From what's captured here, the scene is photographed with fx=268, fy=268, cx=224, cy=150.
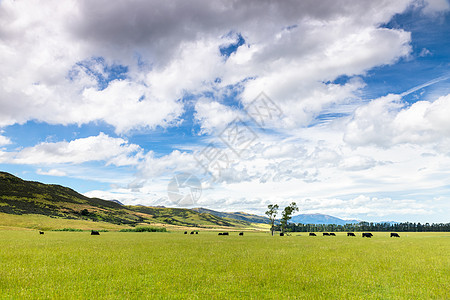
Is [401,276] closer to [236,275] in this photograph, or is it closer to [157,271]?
[236,275]

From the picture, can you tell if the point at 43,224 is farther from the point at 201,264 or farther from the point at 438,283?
the point at 438,283

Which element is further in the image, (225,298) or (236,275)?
(236,275)

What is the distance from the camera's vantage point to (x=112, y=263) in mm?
21469

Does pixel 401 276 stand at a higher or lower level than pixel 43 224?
higher

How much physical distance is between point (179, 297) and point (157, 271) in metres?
6.35

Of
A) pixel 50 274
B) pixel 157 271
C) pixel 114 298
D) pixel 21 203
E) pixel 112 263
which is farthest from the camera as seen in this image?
pixel 21 203

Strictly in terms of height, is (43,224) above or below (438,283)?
below

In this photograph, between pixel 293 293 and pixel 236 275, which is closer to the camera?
pixel 293 293

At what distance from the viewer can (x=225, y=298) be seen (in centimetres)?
1284

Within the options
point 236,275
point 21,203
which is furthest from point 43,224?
point 236,275

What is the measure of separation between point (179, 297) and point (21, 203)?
165764 mm

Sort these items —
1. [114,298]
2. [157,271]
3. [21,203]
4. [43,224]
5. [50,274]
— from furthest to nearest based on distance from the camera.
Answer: [21,203] → [43,224] → [157,271] → [50,274] → [114,298]

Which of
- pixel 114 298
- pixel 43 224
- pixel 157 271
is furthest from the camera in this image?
pixel 43 224

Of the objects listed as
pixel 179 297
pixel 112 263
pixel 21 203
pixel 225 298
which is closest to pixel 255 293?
pixel 225 298
